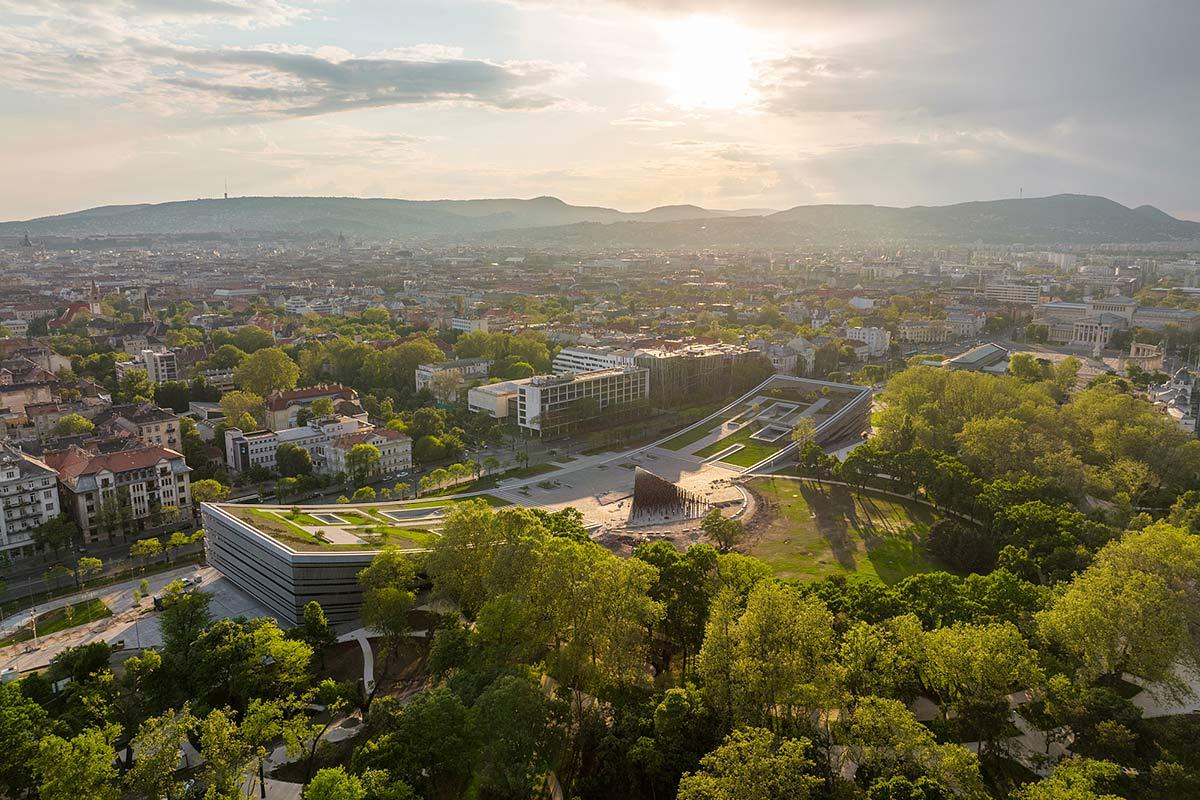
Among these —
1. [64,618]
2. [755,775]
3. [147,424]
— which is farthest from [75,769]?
[147,424]

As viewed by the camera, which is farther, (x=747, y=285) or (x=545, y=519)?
(x=747, y=285)

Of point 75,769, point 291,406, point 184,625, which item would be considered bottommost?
point 184,625

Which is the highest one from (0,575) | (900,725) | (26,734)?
(900,725)

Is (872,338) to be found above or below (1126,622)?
above

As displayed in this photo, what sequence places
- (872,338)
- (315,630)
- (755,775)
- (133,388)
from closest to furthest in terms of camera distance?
(755,775) < (315,630) < (133,388) < (872,338)

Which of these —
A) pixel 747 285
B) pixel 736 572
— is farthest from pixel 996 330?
pixel 736 572

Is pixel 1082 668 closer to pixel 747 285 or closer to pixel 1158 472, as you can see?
pixel 1158 472

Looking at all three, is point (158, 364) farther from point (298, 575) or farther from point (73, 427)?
point (298, 575)
